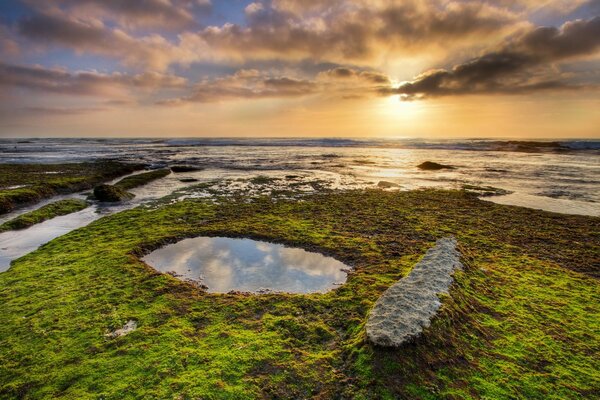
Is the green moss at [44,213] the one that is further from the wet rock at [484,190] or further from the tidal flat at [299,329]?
the wet rock at [484,190]

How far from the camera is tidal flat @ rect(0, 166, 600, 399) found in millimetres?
5773

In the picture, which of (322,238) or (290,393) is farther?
(322,238)

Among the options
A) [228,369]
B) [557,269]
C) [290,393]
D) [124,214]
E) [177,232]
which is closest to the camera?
[290,393]

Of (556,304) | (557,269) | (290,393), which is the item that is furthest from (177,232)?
(557,269)

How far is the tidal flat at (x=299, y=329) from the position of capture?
5.77 meters

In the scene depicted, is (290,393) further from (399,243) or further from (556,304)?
(399,243)

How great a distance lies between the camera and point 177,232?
15188 millimetres

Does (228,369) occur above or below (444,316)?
below

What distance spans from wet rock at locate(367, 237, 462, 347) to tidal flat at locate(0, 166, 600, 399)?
0.22m

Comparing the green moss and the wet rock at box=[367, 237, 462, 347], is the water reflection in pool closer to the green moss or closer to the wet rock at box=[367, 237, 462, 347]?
the wet rock at box=[367, 237, 462, 347]

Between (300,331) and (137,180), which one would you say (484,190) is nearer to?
(300,331)

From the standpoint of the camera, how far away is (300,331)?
7445mm

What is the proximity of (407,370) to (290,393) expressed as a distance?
2.16m

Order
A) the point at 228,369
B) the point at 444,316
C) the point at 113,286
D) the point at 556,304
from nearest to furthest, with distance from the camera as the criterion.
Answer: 1. the point at 228,369
2. the point at 444,316
3. the point at 556,304
4. the point at 113,286
